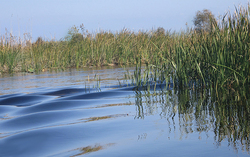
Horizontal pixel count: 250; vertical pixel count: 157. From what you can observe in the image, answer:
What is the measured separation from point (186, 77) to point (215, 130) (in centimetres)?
232

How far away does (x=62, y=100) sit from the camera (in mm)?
4820

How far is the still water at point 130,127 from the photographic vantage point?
2188mm

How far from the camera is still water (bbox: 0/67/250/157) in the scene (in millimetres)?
2188

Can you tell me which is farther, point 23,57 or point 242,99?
point 23,57

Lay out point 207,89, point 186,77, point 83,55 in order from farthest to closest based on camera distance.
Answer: point 83,55
point 186,77
point 207,89

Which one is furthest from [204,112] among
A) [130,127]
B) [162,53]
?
[162,53]

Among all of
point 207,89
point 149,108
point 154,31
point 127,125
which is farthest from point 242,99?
point 154,31

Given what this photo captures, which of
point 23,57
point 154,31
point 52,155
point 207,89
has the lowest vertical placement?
point 52,155

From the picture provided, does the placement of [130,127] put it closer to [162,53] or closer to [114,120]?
[114,120]

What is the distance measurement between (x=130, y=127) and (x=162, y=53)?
4705 millimetres

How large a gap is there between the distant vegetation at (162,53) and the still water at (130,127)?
413 millimetres

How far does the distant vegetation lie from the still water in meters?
0.41

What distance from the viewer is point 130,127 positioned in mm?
2822

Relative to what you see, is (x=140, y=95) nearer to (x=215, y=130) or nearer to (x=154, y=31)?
(x=215, y=130)
